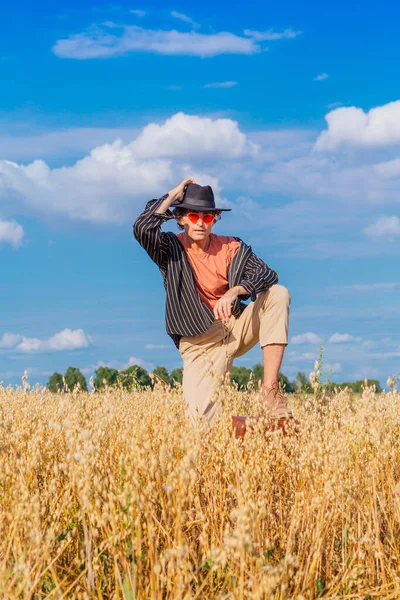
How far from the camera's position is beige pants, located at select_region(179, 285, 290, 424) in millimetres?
5887

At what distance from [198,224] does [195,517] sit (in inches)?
126

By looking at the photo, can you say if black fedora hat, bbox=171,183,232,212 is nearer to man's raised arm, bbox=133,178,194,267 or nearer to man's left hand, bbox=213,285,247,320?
man's raised arm, bbox=133,178,194,267

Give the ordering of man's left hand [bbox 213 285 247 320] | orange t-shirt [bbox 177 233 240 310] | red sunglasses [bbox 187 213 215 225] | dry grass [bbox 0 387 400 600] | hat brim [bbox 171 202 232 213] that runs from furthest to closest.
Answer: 1. orange t-shirt [bbox 177 233 240 310]
2. red sunglasses [bbox 187 213 215 225]
3. hat brim [bbox 171 202 232 213]
4. man's left hand [bbox 213 285 247 320]
5. dry grass [bbox 0 387 400 600]

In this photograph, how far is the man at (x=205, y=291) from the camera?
5863mm

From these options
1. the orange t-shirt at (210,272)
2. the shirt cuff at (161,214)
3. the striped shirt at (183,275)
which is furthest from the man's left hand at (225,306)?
the shirt cuff at (161,214)

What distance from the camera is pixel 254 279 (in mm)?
5836

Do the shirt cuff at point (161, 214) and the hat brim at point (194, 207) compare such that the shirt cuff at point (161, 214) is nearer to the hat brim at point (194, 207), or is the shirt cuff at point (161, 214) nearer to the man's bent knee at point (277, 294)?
the hat brim at point (194, 207)

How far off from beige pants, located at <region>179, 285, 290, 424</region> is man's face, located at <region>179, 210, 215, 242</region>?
2.41 ft

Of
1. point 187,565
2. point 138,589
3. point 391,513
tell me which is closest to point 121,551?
point 138,589

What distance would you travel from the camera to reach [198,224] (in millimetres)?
6004

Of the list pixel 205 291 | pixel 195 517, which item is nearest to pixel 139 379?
pixel 205 291

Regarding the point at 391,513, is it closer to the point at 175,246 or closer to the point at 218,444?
the point at 218,444

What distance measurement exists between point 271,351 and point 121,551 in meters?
3.59

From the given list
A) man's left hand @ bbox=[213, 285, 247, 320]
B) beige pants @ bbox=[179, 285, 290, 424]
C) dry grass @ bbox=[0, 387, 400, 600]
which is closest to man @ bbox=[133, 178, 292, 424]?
beige pants @ bbox=[179, 285, 290, 424]
